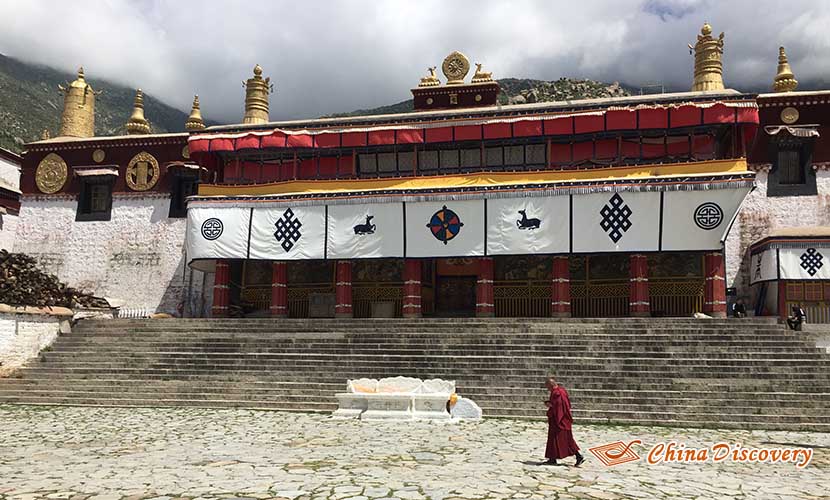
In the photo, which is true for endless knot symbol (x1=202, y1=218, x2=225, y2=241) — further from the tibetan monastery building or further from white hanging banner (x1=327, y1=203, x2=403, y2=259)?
white hanging banner (x1=327, y1=203, x2=403, y2=259)

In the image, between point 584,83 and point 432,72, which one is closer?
point 432,72

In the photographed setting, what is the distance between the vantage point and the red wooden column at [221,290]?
2289 centimetres

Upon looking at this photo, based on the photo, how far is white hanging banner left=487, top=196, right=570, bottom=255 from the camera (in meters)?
20.7

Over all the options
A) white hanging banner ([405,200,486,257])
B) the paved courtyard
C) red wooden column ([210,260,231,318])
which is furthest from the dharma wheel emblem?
the paved courtyard

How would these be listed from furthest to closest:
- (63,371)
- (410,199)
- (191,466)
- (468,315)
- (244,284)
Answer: (244,284), (468,315), (410,199), (63,371), (191,466)

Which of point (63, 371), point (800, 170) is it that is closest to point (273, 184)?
point (63, 371)

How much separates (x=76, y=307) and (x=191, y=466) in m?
16.7

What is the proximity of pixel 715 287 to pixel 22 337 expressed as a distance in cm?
1986

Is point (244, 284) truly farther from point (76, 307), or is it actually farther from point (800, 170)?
point (800, 170)

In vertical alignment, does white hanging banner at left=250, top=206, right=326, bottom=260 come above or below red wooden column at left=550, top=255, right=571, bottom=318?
above

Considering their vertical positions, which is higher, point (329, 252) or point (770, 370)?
point (329, 252)

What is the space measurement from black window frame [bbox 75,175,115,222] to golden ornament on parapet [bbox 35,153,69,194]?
3.39 ft

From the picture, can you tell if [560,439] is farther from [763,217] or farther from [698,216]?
[763,217]

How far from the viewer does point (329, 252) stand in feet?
72.9
